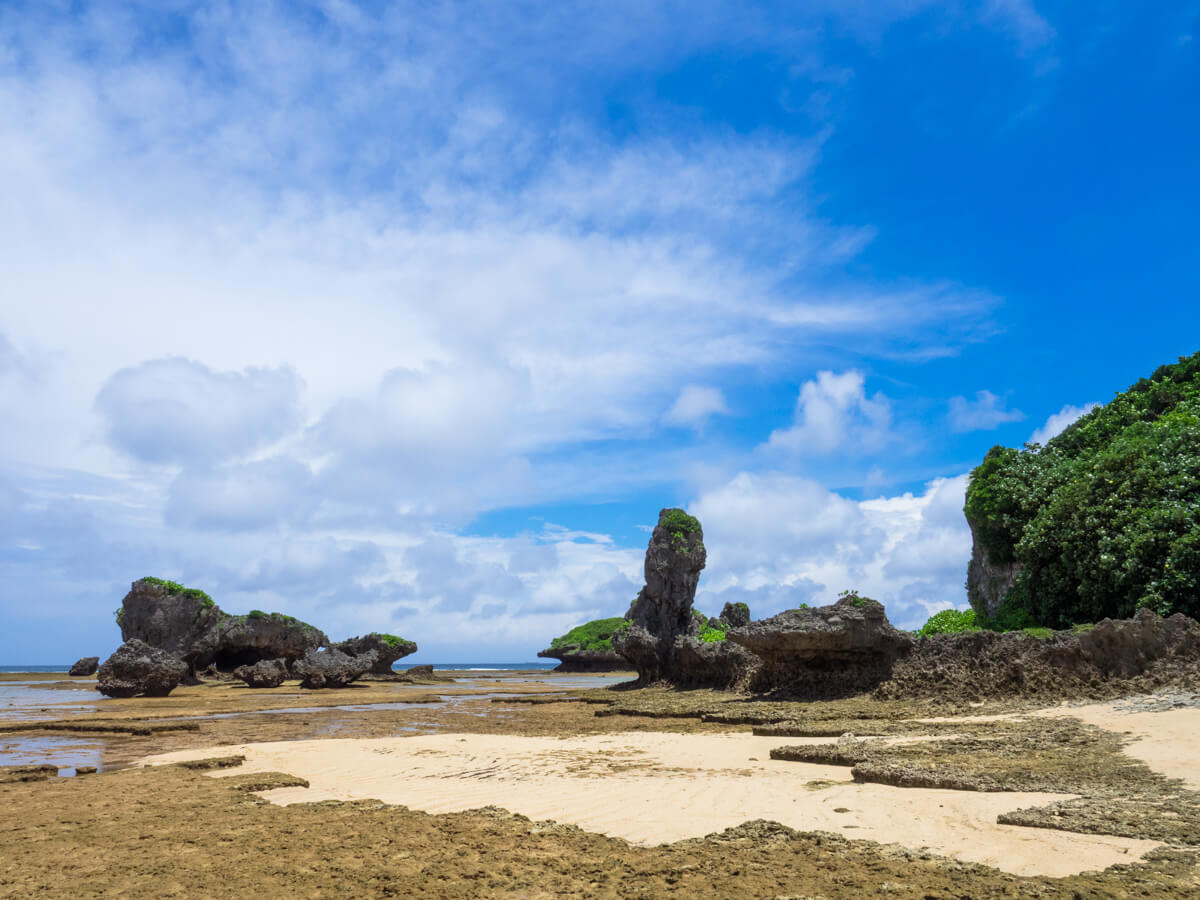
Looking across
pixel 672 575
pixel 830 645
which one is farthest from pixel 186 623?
pixel 830 645

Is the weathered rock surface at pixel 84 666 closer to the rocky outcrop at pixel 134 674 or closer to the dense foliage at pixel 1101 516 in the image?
the rocky outcrop at pixel 134 674

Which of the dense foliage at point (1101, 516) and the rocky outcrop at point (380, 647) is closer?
the dense foliage at point (1101, 516)

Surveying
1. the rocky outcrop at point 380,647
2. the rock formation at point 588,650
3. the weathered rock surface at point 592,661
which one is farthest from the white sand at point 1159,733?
the weathered rock surface at point 592,661

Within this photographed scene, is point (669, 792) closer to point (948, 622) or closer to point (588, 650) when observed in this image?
point (948, 622)

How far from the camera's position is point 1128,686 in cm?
1475

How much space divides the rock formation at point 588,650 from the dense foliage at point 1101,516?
57830mm

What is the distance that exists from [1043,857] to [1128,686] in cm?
1189

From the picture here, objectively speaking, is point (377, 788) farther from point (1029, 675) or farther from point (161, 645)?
point (161, 645)

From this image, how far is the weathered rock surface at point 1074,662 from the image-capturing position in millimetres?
14727

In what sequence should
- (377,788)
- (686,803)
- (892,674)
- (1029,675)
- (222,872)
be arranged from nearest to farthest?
(222,872) < (686,803) < (377,788) < (1029,675) < (892,674)

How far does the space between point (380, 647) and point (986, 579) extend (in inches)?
1562

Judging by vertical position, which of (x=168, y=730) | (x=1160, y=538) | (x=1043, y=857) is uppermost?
(x=1160, y=538)

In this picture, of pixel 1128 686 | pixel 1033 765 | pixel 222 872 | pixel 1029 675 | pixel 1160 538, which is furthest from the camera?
pixel 1160 538

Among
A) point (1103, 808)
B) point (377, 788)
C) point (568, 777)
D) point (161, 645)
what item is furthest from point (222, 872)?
point (161, 645)
